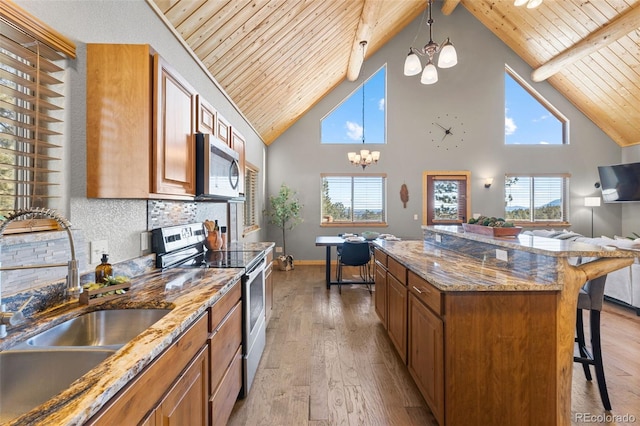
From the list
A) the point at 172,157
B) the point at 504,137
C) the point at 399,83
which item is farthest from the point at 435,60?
the point at 172,157

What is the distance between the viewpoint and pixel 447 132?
6.87m

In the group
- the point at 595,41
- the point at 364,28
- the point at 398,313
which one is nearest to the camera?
the point at 398,313

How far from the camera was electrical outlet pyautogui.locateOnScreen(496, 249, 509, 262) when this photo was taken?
2042 millimetres

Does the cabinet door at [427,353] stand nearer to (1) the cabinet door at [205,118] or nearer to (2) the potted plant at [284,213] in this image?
(1) the cabinet door at [205,118]

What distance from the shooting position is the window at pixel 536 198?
22.9ft

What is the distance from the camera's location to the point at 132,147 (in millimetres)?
1431

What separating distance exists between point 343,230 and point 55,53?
19.3 ft

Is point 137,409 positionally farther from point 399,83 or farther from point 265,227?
point 399,83

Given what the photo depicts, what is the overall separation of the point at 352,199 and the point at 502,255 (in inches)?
193

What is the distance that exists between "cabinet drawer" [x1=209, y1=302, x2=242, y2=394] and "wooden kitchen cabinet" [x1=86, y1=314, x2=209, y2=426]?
0.08 meters

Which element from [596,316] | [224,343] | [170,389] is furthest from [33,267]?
[596,316]

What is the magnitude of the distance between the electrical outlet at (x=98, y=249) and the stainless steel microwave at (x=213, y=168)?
1.91 feet

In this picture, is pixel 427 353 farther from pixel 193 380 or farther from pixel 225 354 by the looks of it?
pixel 193 380

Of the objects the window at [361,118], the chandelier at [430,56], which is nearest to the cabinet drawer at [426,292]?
the chandelier at [430,56]
